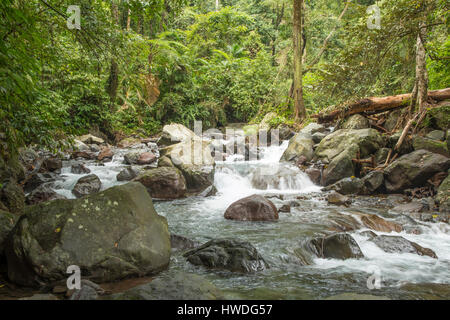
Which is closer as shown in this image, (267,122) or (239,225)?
(239,225)

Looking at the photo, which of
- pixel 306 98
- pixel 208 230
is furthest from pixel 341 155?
pixel 306 98

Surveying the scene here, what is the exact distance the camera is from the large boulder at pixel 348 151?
29.3ft

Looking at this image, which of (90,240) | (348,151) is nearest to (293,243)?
(90,240)

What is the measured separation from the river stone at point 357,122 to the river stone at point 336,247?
7100 mm

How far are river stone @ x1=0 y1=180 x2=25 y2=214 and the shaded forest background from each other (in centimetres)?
105

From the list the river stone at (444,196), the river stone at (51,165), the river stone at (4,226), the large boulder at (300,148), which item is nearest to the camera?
the river stone at (4,226)

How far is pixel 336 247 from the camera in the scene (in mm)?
4348

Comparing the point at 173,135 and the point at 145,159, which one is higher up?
the point at 173,135

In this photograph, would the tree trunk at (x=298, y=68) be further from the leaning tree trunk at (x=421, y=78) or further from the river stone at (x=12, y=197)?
the river stone at (x=12, y=197)

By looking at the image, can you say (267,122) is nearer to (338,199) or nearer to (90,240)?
(338,199)

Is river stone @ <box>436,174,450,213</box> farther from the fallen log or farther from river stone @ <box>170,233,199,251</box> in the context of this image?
river stone @ <box>170,233,199,251</box>

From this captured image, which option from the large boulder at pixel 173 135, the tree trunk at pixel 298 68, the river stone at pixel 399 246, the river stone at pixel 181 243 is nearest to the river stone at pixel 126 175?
the large boulder at pixel 173 135

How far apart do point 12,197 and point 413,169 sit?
30.7ft

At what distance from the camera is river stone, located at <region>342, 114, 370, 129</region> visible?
1048 centimetres
